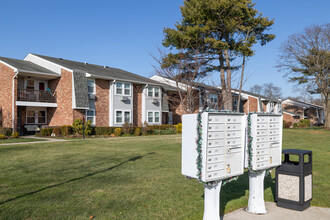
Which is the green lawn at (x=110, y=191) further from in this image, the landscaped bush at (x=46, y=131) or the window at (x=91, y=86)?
the window at (x=91, y=86)

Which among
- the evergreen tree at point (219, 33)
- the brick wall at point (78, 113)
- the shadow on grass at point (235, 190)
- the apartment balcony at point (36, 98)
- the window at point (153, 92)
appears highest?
the evergreen tree at point (219, 33)

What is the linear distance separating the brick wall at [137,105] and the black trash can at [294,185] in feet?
75.6

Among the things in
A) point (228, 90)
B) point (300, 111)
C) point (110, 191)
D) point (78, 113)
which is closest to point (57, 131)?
point (78, 113)

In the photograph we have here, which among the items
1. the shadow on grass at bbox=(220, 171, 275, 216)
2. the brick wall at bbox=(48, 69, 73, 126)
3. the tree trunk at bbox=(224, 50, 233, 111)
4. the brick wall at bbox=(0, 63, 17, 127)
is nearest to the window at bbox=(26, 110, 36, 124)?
the brick wall at bbox=(48, 69, 73, 126)

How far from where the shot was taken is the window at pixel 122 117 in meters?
25.5

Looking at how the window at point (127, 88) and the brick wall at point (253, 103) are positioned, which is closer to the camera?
the window at point (127, 88)

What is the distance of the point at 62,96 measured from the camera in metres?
23.2

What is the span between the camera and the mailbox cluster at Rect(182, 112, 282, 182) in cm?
352

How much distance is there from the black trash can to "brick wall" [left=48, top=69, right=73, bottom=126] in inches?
775

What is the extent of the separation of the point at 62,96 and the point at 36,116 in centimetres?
360

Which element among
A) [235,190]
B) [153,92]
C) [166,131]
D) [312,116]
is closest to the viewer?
[235,190]

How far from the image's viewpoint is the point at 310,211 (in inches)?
179

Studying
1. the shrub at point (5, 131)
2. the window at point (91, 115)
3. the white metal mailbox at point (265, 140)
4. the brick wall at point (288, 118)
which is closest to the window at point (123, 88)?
the window at point (91, 115)

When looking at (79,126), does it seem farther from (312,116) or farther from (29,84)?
(312,116)
